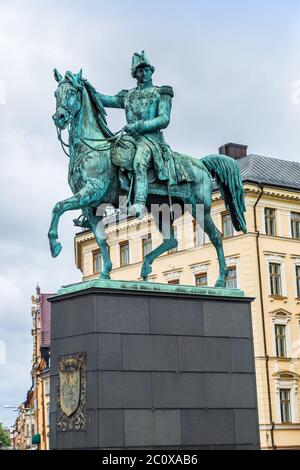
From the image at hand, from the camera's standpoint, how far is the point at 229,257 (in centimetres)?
4934

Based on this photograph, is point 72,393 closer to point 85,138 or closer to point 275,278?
point 85,138

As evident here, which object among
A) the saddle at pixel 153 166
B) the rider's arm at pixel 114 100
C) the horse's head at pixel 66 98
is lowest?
the saddle at pixel 153 166

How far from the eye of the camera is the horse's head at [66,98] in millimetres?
15688

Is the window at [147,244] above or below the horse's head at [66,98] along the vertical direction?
above

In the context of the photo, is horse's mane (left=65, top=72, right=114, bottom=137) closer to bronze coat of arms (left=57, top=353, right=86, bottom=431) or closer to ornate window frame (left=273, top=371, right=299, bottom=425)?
bronze coat of arms (left=57, top=353, right=86, bottom=431)

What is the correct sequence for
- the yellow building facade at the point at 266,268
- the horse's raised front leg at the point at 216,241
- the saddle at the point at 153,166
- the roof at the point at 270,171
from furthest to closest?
the roof at the point at 270,171, the yellow building facade at the point at 266,268, the horse's raised front leg at the point at 216,241, the saddle at the point at 153,166

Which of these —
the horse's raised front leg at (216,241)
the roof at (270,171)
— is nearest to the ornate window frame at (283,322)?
the roof at (270,171)

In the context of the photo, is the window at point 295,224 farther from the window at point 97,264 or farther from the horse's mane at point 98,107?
the horse's mane at point 98,107

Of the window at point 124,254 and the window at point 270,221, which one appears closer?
the window at point 270,221

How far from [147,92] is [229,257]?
32947 mm

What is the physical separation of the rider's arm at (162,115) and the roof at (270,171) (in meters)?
32.5

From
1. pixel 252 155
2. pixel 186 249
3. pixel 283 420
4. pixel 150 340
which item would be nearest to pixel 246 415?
pixel 150 340
